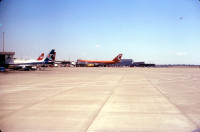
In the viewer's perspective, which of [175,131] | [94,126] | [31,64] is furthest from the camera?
[31,64]

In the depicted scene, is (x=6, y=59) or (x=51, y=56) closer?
(x=6, y=59)

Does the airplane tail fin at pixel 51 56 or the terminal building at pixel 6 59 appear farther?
the airplane tail fin at pixel 51 56

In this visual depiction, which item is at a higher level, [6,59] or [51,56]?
[51,56]

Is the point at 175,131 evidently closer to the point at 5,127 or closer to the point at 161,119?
the point at 161,119

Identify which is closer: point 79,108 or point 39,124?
point 39,124

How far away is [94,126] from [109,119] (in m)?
0.96

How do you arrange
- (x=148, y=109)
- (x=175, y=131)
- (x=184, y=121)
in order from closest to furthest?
(x=175, y=131)
(x=184, y=121)
(x=148, y=109)

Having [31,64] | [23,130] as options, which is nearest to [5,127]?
[23,130]

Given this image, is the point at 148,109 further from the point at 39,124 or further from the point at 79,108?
the point at 39,124

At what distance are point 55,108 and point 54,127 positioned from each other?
274 centimetres

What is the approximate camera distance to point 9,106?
9484mm

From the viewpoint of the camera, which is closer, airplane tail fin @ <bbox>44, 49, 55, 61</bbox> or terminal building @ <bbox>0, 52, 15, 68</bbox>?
terminal building @ <bbox>0, 52, 15, 68</bbox>

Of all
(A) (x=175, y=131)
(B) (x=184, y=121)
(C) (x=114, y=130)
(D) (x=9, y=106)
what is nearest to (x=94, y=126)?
(C) (x=114, y=130)

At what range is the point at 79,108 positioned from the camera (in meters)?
9.09
